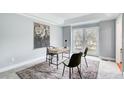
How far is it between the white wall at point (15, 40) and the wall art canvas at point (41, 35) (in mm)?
247

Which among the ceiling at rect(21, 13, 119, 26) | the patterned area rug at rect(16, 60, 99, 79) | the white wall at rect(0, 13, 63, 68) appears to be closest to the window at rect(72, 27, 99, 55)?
the ceiling at rect(21, 13, 119, 26)

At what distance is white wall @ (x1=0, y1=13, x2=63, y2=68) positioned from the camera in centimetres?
308

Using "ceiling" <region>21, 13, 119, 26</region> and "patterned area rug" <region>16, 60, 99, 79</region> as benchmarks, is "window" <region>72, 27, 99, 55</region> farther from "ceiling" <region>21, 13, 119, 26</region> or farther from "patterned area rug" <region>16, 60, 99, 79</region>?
"patterned area rug" <region>16, 60, 99, 79</region>

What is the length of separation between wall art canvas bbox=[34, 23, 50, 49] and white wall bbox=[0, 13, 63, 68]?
247 mm

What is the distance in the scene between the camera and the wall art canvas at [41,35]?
4421mm

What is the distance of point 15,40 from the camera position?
3457 millimetres

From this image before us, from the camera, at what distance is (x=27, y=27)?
396 cm

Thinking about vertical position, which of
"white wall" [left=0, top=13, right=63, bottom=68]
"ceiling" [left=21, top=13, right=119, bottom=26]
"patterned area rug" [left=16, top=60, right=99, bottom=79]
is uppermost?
"ceiling" [left=21, top=13, right=119, bottom=26]

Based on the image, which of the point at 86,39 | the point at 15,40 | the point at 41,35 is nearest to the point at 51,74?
the point at 15,40

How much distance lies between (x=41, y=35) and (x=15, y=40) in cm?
144

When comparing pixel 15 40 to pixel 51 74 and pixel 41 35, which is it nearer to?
pixel 41 35
